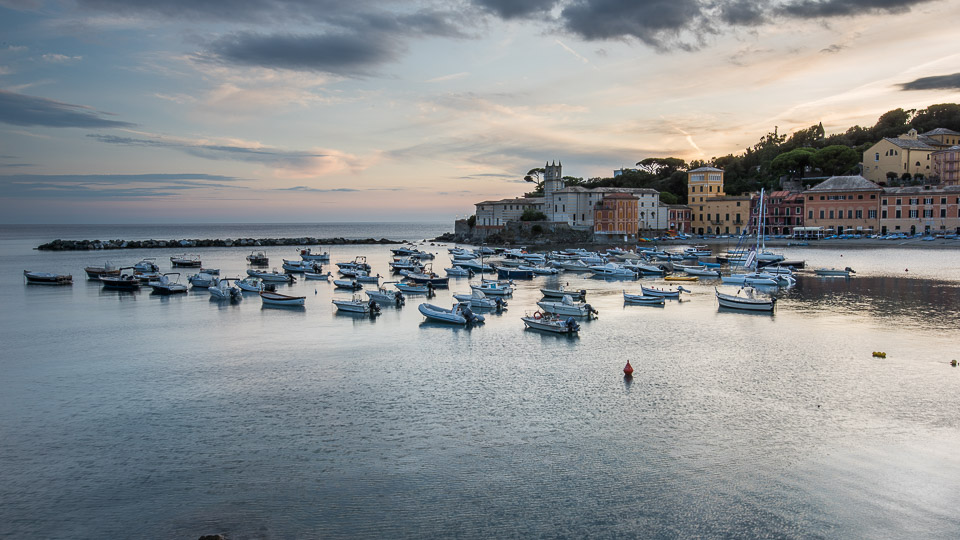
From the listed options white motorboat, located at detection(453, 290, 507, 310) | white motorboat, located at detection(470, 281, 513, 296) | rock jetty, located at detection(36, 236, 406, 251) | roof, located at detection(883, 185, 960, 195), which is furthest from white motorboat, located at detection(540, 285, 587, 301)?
rock jetty, located at detection(36, 236, 406, 251)

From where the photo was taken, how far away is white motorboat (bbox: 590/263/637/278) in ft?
212

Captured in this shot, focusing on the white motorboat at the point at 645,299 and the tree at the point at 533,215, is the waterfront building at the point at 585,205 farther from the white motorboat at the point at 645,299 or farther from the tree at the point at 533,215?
the white motorboat at the point at 645,299

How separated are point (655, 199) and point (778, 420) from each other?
101 metres

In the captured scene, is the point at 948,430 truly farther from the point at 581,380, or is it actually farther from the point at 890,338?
the point at 890,338

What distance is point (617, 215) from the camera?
111 m

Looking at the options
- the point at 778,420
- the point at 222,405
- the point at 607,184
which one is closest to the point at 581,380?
the point at 778,420

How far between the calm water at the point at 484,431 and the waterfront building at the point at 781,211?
264 ft

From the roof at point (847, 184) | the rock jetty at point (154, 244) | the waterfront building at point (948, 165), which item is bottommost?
the rock jetty at point (154, 244)

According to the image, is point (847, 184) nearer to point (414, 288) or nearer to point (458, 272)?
point (458, 272)

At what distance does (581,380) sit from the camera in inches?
960

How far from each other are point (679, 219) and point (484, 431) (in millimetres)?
109750

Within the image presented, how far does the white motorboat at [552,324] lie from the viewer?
33.7 m

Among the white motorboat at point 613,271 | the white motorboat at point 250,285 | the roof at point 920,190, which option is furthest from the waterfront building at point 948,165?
the white motorboat at point 250,285

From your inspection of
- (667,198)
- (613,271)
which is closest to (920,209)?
(667,198)
